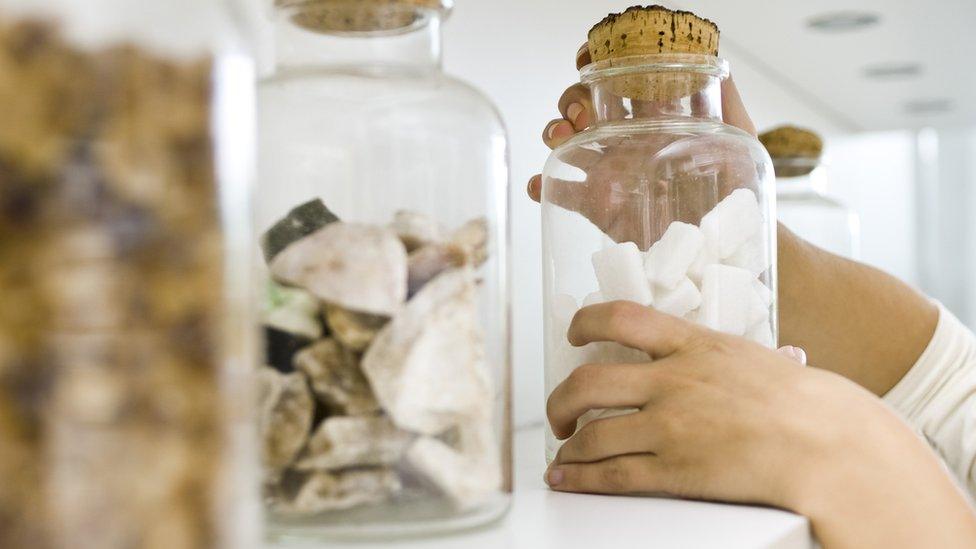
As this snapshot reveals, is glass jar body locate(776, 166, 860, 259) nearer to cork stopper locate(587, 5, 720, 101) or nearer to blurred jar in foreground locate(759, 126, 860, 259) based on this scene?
blurred jar in foreground locate(759, 126, 860, 259)

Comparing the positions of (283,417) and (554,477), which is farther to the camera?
(554,477)

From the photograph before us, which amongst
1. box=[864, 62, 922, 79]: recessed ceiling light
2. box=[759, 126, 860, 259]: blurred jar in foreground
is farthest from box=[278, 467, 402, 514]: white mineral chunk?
box=[864, 62, 922, 79]: recessed ceiling light

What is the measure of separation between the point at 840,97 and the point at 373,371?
1.95 meters

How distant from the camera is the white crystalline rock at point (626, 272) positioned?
53cm

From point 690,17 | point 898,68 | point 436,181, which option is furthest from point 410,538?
point 898,68

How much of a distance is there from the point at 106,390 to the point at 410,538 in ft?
0.56

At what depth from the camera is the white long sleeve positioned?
84 cm

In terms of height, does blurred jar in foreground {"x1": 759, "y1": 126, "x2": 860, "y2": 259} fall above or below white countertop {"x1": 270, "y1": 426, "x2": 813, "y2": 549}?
above

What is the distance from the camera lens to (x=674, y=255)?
0.53 meters

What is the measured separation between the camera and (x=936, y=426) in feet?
2.85

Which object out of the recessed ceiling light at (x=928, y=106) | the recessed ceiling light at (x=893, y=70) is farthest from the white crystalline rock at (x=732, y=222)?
the recessed ceiling light at (x=928, y=106)

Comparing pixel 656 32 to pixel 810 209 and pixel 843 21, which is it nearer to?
pixel 810 209

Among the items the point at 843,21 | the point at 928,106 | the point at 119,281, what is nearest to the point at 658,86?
the point at 119,281

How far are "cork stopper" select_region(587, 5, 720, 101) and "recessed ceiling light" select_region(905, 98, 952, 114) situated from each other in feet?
6.29
